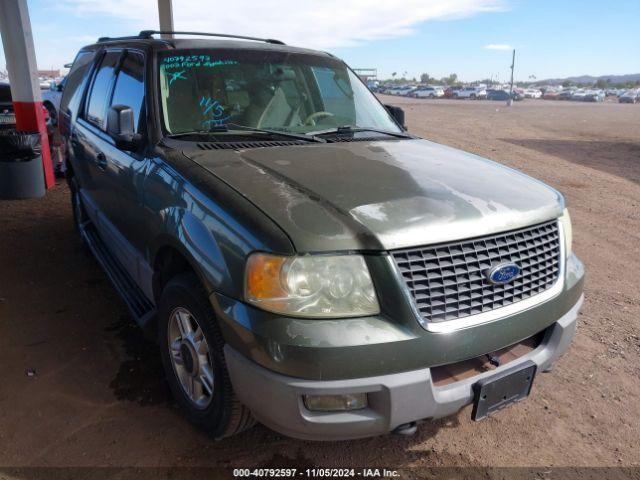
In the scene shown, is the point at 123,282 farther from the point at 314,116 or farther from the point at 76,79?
the point at 76,79

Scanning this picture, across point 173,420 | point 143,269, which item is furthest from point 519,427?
point 143,269

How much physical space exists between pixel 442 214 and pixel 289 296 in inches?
27.9

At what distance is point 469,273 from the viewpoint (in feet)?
6.70

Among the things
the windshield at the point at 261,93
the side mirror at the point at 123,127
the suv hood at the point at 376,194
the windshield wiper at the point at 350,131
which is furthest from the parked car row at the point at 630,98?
the side mirror at the point at 123,127

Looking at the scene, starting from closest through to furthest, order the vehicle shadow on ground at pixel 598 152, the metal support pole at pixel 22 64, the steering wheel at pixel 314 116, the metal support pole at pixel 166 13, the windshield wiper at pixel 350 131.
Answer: the windshield wiper at pixel 350 131, the steering wheel at pixel 314 116, the metal support pole at pixel 22 64, the metal support pole at pixel 166 13, the vehicle shadow on ground at pixel 598 152

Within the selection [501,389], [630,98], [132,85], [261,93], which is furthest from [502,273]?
[630,98]

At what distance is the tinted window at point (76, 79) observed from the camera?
4551 millimetres

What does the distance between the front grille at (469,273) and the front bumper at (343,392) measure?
0.91 feet

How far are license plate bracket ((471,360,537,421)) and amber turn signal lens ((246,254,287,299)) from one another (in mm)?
894

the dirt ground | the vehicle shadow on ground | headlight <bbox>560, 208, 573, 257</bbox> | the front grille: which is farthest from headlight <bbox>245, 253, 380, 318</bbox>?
the vehicle shadow on ground

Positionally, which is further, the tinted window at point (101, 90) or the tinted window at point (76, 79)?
the tinted window at point (76, 79)

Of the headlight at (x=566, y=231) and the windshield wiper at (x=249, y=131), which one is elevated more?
the windshield wiper at (x=249, y=131)

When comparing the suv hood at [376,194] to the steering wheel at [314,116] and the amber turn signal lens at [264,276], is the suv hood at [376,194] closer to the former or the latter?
the amber turn signal lens at [264,276]

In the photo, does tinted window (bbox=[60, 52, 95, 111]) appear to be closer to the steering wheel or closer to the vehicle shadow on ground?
the steering wheel
